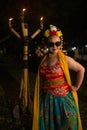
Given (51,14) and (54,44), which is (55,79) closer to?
(54,44)

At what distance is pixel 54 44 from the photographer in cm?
507

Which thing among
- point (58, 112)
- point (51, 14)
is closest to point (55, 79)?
point (58, 112)

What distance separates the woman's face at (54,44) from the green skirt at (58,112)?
0.54m

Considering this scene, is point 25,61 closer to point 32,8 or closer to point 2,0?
point 32,8

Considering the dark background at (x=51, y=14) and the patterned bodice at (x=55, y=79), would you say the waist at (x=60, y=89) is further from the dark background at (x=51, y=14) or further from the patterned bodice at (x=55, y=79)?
the dark background at (x=51, y=14)

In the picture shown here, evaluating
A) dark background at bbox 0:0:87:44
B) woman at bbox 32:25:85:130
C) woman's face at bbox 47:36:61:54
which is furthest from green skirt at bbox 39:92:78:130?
dark background at bbox 0:0:87:44

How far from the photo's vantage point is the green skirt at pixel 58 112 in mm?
5059

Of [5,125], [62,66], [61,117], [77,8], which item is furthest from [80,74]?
[77,8]

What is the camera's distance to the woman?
5043 mm

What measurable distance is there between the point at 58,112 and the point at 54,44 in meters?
0.84

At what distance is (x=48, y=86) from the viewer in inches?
202

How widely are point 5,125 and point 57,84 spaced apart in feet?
9.59

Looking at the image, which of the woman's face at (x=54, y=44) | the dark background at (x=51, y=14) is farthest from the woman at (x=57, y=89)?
the dark background at (x=51, y=14)

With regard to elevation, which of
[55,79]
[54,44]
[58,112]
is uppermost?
[54,44]
